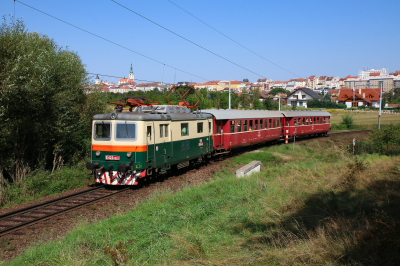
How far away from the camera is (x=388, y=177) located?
33.2ft

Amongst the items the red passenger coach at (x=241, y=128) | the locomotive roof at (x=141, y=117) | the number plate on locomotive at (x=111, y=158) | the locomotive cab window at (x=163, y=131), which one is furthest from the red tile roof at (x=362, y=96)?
the number plate on locomotive at (x=111, y=158)

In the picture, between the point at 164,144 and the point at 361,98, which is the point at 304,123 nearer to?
the point at 164,144

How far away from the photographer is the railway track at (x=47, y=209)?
8.75m

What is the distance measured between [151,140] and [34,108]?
5.95 m

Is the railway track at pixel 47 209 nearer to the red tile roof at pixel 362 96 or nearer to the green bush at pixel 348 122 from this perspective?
the green bush at pixel 348 122

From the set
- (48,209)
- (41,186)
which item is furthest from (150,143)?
(41,186)

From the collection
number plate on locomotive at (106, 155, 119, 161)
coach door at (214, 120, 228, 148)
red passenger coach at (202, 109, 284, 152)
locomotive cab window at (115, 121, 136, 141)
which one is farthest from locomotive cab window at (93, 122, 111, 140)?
coach door at (214, 120, 228, 148)

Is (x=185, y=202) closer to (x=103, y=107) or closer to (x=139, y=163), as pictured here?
(x=139, y=163)

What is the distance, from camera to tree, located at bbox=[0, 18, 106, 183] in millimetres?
12539

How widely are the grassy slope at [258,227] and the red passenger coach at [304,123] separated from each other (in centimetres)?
1707

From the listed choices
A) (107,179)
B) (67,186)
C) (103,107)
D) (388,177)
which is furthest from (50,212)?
(103,107)

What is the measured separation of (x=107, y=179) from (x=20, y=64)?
5.98m

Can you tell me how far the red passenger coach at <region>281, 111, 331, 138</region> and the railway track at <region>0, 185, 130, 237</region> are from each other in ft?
61.6

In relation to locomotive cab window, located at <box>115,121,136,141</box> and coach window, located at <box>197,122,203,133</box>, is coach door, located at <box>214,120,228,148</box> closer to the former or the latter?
coach window, located at <box>197,122,203,133</box>
